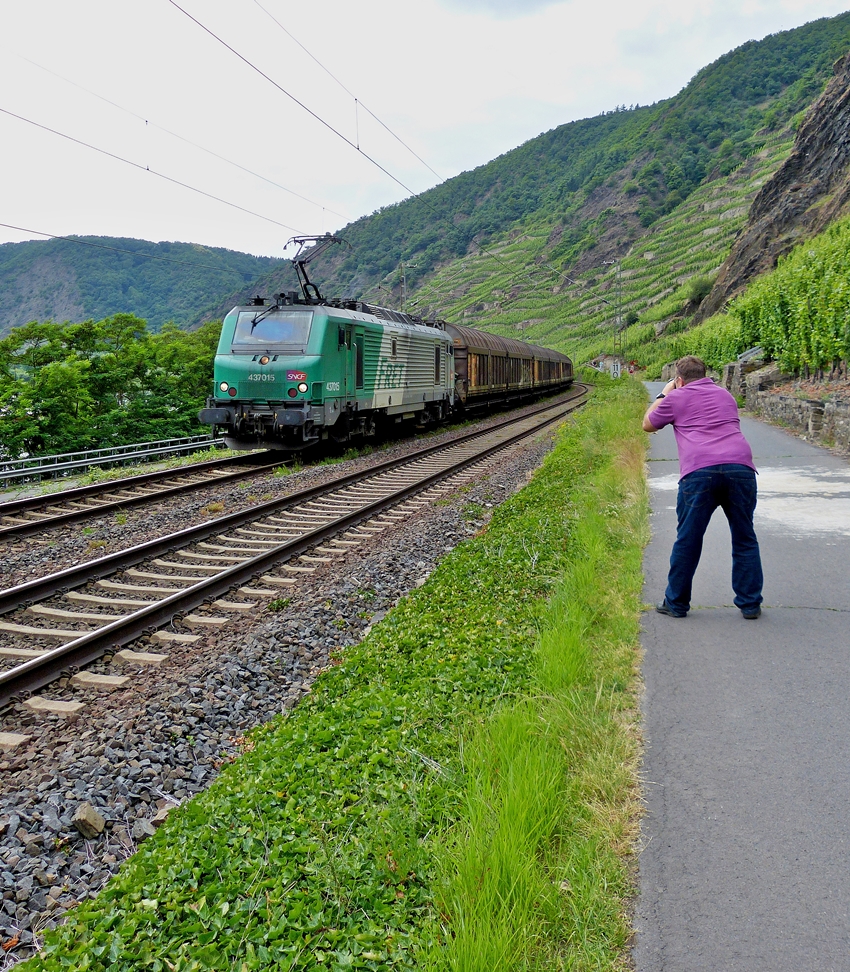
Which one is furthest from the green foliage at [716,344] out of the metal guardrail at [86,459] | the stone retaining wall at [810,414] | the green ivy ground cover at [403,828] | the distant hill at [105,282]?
the distant hill at [105,282]

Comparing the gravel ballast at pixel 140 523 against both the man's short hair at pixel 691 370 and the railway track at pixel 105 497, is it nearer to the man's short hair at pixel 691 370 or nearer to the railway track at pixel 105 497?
the railway track at pixel 105 497

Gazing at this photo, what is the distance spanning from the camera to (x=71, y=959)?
8.24 feet

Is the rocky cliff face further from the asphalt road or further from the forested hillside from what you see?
the forested hillside

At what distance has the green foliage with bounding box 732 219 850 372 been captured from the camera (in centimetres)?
1892

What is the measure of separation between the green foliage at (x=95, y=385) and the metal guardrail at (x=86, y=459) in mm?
589

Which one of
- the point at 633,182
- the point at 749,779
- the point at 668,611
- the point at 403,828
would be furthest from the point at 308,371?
the point at 633,182

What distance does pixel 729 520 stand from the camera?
5.42 m

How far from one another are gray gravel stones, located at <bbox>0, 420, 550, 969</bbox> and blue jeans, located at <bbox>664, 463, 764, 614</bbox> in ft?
8.96

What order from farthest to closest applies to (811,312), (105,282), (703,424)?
(105,282) → (811,312) → (703,424)

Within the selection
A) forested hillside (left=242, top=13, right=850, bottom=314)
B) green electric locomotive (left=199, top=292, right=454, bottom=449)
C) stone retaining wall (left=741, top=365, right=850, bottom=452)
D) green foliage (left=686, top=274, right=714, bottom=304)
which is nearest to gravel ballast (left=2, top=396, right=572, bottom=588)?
green electric locomotive (left=199, top=292, right=454, bottom=449)

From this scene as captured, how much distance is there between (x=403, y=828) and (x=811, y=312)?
2320 centimetres

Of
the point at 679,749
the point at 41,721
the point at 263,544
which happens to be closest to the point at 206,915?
the point at 679,749

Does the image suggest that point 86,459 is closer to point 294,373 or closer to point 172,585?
point 294,373

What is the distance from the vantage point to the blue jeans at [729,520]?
5.38m
